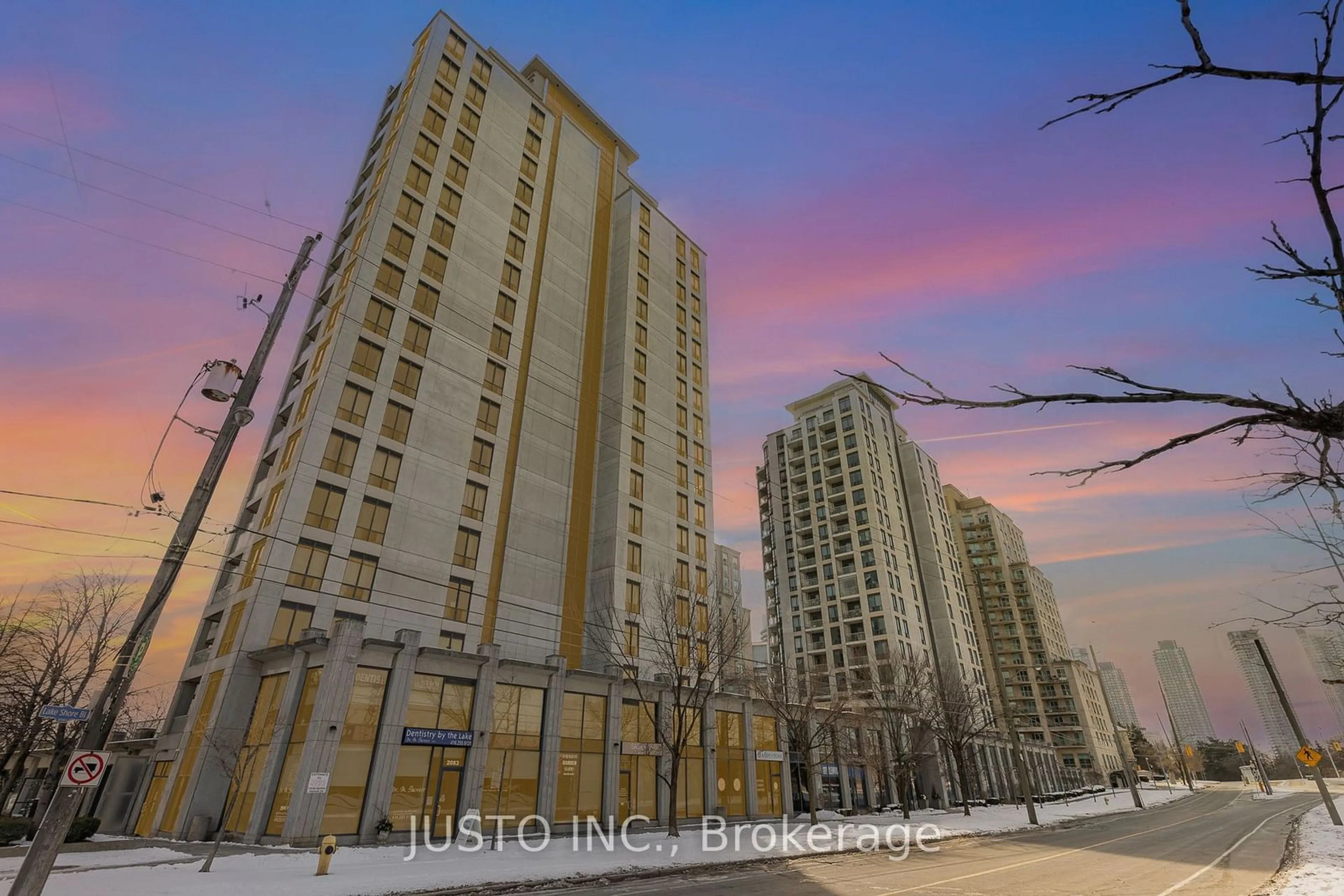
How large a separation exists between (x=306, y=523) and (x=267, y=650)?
6.47m

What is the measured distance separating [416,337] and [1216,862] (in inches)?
1726

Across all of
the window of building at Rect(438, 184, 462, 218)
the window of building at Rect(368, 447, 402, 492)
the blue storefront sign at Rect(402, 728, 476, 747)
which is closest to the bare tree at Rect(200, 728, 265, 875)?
the blue storefront sign at Rect(402, 728, 476, 747)

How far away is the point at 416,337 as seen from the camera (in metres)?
39.7

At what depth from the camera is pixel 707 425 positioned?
5856cm

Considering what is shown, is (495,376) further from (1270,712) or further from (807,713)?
(1270,712)

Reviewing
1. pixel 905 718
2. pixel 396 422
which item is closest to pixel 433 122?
pixel 396 422

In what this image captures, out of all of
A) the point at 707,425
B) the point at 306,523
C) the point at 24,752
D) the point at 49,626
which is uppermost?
the point at 707,425

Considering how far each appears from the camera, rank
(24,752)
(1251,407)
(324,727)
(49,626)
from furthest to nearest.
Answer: (49,626) < (24,752) < (324,727) < (1251,407)

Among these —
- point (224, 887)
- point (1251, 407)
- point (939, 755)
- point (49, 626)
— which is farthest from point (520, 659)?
point (939, 755)

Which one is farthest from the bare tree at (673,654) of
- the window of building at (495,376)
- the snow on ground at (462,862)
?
the window of building at (495,376)

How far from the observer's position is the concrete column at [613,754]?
32531 millimetres

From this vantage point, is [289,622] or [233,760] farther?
[289,622]

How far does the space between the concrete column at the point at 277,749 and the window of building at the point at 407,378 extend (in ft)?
54.2

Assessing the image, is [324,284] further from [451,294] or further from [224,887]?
[224,887]
